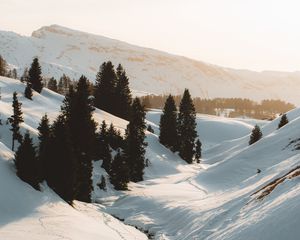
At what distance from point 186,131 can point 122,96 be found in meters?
18.4

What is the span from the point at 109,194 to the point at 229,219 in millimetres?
21977

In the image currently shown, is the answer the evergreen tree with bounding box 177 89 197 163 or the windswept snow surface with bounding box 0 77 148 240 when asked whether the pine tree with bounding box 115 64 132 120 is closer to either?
the evergreen tree with bounding box 177 89 197 163

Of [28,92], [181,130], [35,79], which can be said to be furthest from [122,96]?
[28,92]

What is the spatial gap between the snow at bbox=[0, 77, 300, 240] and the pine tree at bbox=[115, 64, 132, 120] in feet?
101

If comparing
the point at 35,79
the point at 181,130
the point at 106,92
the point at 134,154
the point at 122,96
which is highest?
the point at 35,79

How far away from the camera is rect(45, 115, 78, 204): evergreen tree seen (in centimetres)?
3481

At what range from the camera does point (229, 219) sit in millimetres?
26625

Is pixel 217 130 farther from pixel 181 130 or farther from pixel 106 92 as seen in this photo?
pixel 181 130

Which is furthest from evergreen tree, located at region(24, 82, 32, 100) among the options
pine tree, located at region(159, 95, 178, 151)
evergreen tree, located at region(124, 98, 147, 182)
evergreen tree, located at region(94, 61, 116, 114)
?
pine tree, located at region(159, 95, 178, 151)

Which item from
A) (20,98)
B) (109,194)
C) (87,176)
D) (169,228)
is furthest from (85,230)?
(20,98)

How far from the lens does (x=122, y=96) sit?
9338 centimetres

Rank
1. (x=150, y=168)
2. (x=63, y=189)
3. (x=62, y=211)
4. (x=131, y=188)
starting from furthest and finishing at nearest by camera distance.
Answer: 1. (x=150, y=168)
2. (x=131, y=188)
3. (x=63, y=189)
4. (x=62, y=211)

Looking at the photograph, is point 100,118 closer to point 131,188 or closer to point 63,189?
point 131,188

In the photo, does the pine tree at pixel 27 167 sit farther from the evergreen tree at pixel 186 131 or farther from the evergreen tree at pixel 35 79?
the evergreen tree at pixel 186 131
